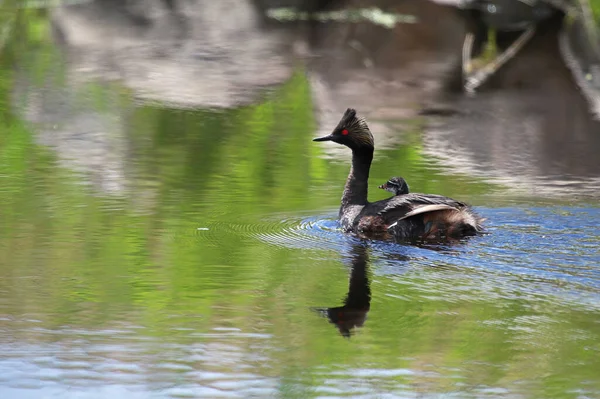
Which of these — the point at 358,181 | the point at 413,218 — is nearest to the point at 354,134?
the point at 358,181

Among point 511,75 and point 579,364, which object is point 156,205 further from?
point 511,75

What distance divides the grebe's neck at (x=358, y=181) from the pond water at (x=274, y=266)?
0.25 m

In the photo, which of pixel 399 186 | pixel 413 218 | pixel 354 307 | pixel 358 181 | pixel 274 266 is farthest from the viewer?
pixel 358 181

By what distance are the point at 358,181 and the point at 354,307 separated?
9.77ft

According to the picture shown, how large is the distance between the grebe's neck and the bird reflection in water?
1.58m

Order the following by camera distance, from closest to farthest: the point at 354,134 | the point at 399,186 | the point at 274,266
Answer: the point at 274,266, the point at 399,186, the point at 354,134

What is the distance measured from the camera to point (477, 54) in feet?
59.3

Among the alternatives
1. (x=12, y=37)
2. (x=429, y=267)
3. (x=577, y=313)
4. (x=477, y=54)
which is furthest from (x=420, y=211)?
(x=12, y=37)

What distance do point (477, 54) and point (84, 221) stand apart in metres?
10.1

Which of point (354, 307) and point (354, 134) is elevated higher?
point (354, 134)

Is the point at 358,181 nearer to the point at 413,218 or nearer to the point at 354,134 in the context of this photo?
the point at 354,134

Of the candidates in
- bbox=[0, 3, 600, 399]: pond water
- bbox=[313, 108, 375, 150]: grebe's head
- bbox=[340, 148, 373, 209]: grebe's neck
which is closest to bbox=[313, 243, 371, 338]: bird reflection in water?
bbox=[0, 3, 600, 399]: pond water

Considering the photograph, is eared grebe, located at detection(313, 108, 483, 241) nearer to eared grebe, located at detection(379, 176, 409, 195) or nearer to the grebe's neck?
the grebe's neck

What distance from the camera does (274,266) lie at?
8055mm
